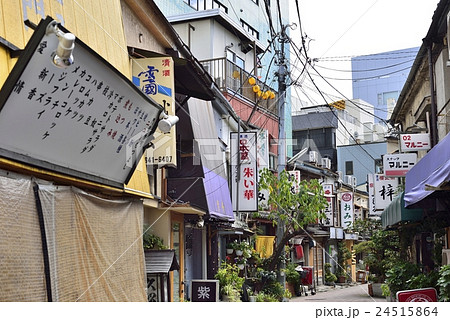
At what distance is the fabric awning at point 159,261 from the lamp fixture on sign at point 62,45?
7.23 meters

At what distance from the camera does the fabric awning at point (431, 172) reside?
9430 millimetres

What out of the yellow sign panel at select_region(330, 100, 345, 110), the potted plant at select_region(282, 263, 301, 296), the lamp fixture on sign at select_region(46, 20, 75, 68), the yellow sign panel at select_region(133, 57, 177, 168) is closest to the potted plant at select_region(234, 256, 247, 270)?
the potted plant at select_region(282, 263, 301, 296)

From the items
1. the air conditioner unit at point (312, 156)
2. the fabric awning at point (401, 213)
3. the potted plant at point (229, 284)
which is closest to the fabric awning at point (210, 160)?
the potted plant at point (229, 284)

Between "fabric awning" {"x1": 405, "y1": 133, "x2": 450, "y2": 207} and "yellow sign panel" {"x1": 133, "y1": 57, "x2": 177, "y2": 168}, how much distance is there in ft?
17.3

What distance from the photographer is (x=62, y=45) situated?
5828 millimetres

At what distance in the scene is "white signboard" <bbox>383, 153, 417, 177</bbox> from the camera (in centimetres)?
2002

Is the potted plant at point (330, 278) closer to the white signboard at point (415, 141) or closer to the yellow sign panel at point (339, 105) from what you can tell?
the yellow sign panel at point (339, 105)

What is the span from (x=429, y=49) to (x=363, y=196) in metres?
36.3

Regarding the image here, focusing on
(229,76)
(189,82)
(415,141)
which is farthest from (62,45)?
(229,76)

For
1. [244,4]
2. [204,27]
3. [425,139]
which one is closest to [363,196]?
[244,4]

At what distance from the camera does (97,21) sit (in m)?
10.5

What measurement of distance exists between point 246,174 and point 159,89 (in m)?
8.92

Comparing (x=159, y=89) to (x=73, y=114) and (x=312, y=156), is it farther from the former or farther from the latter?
(x=312, y=156)
